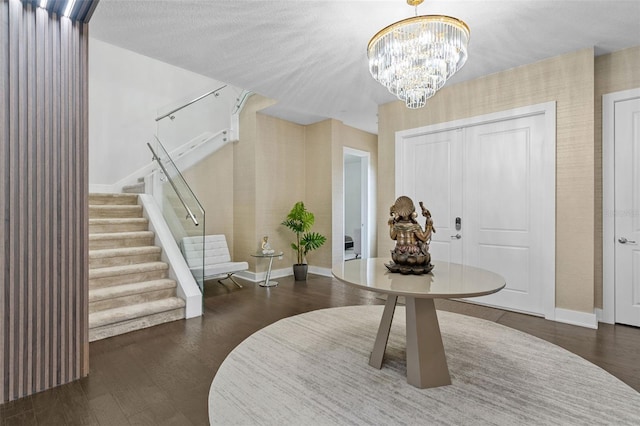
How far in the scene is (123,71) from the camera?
5859 millimetres

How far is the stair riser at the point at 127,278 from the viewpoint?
11.0 feet

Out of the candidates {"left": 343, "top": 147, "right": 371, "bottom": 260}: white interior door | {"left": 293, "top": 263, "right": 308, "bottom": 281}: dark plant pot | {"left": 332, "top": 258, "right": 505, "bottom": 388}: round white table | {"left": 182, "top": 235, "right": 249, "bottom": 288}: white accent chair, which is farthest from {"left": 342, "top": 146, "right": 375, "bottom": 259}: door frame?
{"left": 332, "top": 258, "right": 505, "bottom": 388}: round white table

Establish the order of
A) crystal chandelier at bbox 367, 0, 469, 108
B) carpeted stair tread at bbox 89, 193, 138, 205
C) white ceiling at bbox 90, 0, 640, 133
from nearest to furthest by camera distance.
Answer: crystal chandelier at bbox 367, 0, 469, 108
white ceiling at bbox 90, 0, 640, 133
carpeted stair tread at bbox 89, 193, 138, 205

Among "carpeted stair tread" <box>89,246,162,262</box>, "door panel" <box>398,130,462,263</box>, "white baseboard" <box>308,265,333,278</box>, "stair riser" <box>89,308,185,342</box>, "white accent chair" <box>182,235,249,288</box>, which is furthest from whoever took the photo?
"white baseboard" <box>308,265,333,278</box>

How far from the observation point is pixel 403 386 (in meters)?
2.09

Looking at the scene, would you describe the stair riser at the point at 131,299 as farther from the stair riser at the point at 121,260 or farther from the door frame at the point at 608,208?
the door frame at the point at 608,208

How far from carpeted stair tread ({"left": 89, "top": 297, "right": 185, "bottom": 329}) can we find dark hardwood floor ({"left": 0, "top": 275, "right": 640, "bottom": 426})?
0.55ft

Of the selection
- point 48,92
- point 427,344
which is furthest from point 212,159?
point 427,344

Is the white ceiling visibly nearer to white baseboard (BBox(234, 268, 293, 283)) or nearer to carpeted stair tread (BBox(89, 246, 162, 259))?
carpeted stair tread (BBox(89, 246, 162, 259))

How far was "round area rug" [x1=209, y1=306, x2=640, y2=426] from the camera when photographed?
1.78m

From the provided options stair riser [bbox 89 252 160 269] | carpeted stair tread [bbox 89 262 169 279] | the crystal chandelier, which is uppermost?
the crystal chandelier

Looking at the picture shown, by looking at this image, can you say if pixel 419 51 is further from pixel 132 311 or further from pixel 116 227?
pixel 116 227

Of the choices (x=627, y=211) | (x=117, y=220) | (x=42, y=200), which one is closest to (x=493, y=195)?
(x=627, y=211)

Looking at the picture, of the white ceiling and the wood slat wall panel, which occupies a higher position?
the white ceiling
